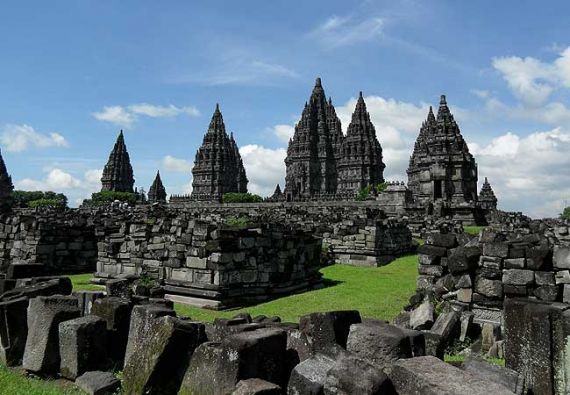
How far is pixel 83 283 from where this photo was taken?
544 inches

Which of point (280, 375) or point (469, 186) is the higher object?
point (469, 186)

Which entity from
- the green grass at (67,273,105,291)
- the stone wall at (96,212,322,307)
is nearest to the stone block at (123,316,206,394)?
the stone wall at (96,212,322,307)

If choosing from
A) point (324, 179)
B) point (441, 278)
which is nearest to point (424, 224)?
point (441, 278)

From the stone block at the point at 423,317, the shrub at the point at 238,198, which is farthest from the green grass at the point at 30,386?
the shrub at the point at 238,198

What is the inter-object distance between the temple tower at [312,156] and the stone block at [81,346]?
80.6m

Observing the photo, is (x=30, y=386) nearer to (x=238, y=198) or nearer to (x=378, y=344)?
(x=378, y=344)

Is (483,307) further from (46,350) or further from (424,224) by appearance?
(424,224)

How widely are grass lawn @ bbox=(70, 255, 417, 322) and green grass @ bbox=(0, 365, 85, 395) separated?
4.43 m

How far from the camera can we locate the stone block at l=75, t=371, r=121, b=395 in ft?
15.0

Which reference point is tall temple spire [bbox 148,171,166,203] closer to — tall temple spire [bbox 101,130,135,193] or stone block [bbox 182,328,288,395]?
tall temple spire [bbox 101,130,135,193]

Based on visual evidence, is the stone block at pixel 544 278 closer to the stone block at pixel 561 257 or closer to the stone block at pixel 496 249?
the stone block at pixel 561 257

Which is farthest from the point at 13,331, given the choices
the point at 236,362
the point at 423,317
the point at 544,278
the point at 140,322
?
the point at 544,278

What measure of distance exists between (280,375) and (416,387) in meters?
1.47

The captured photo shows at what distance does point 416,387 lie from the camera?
3.33 m
